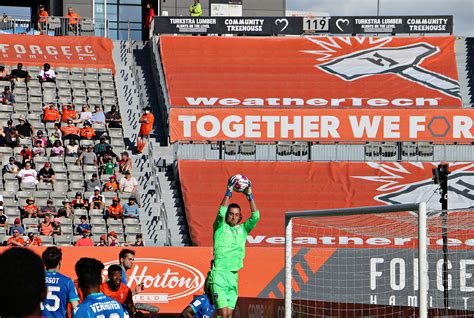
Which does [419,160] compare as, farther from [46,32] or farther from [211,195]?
[46,32]

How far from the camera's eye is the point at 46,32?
115ft

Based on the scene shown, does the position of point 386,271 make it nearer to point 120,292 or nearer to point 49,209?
point 120,292

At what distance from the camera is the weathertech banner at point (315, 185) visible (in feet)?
93.4

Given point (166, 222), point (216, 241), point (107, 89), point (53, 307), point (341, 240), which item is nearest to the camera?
point (53, 307)

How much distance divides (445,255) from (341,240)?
19.9 feet

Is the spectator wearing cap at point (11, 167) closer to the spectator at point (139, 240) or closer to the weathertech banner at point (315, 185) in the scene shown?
the spectator at point (139, 240)

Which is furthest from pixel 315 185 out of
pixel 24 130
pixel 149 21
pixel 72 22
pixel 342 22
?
pixel 149 21

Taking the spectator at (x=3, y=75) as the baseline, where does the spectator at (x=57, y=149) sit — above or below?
below

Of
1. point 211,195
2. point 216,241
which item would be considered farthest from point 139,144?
point 216,241

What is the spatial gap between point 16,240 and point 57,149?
17.0ft

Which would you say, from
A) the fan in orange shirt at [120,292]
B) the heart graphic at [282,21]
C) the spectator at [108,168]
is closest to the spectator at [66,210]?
the spectator at [108,168]

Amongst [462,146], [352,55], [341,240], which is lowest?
[341,240]

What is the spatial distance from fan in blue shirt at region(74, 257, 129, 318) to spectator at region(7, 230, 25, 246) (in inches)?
620

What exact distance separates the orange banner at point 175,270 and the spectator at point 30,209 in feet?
13.8
